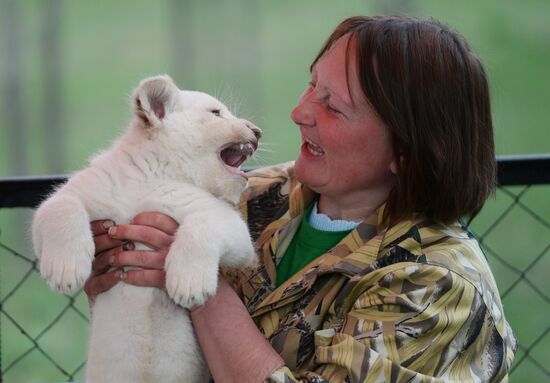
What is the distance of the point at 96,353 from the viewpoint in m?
2.37

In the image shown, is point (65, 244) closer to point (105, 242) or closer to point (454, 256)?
point (105, 242)

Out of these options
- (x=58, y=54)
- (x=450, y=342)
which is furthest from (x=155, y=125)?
(x=58, y=54)

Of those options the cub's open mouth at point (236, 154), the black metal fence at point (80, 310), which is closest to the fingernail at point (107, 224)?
the cub's open mouth at point (236, 154)

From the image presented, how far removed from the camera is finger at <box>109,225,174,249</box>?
2.34 meters

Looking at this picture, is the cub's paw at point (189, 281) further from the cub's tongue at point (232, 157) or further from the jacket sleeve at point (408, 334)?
the cub's tongue at point (232, 157)

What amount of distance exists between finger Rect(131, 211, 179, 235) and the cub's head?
0.13 metres

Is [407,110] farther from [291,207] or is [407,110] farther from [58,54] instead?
[58,54]

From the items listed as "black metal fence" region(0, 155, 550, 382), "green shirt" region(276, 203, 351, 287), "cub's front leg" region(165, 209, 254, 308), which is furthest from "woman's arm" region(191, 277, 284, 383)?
"black metal fence" region(0, 155, 550, 382)

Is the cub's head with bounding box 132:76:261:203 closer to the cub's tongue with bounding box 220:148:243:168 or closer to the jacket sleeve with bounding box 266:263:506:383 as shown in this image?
the cub's tongue with bounding box 220:148:243:168

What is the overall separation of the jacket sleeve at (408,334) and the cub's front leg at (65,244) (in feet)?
1.72

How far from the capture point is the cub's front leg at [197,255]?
7.27ft

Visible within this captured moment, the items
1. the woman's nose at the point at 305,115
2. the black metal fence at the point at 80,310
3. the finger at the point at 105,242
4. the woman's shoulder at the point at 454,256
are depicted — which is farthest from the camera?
Answer: the black metal fence at the point at 80,310

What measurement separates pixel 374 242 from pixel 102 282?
695mm

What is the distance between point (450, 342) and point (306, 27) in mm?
9518
